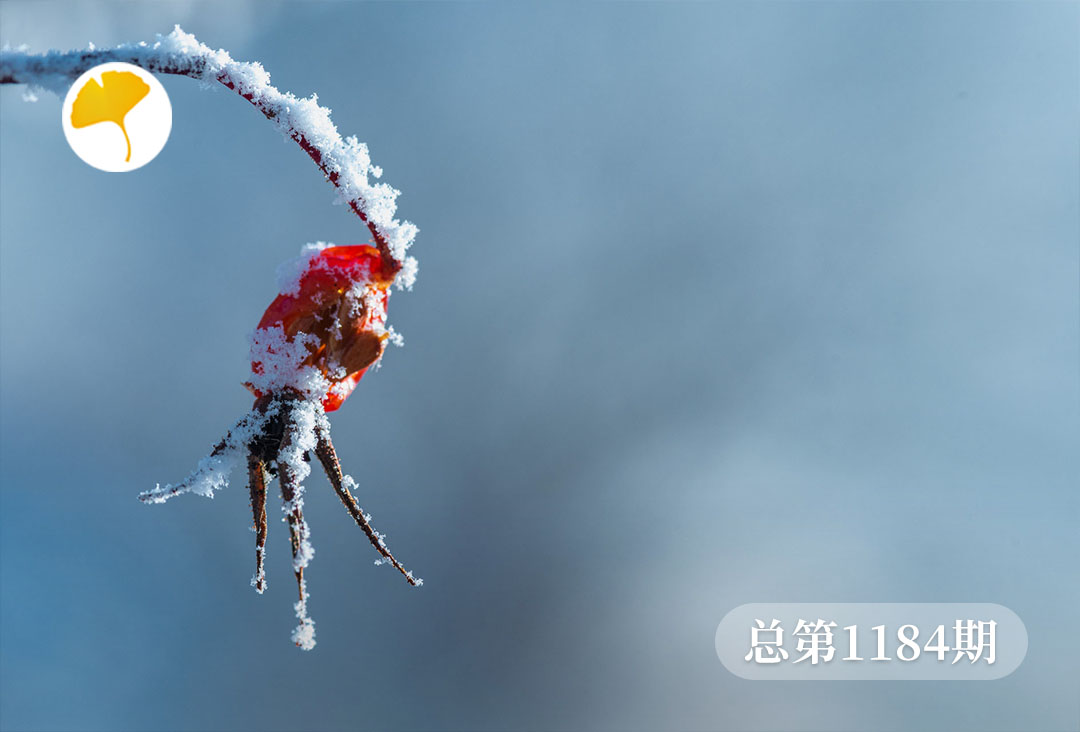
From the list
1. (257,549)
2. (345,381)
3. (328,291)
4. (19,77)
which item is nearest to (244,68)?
(19,77)

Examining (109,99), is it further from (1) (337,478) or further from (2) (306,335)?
(1) (337,478)

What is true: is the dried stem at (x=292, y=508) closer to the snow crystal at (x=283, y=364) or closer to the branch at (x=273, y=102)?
the snow crystal at (x=283, y=364)

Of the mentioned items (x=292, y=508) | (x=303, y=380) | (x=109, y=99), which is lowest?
(x=292, y=508)

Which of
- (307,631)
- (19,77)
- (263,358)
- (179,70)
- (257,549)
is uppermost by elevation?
(179,70)

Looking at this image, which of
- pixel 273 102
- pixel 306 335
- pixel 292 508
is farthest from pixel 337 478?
pixel 273 102

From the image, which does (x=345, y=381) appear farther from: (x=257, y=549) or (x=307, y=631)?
(x=307, y=631)

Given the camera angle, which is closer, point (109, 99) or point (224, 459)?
point (109, 99)

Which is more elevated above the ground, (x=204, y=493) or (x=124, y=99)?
(x=124, y=99)
